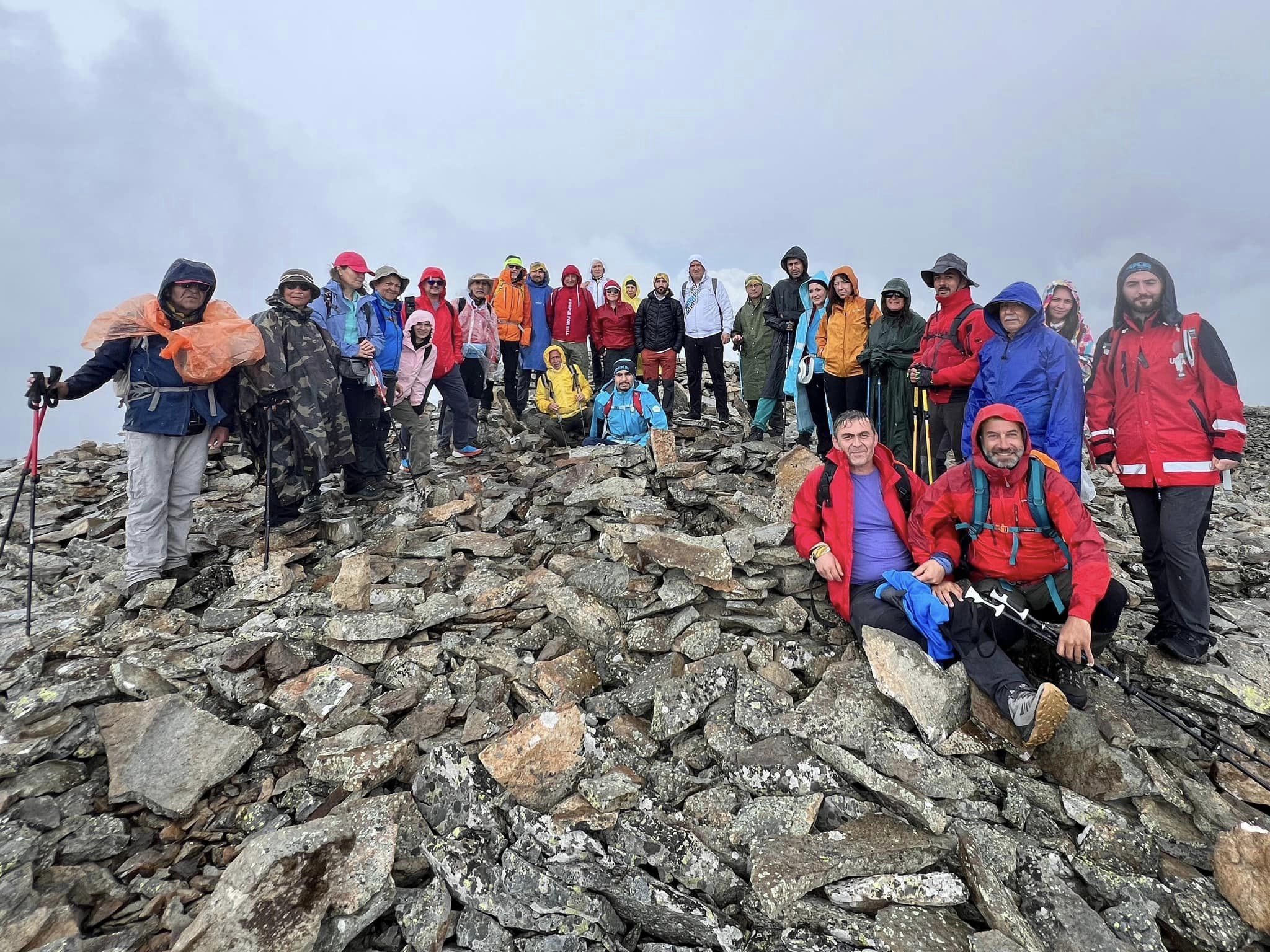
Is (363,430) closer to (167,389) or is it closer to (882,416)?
(167,389)

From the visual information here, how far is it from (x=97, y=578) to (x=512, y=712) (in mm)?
7368

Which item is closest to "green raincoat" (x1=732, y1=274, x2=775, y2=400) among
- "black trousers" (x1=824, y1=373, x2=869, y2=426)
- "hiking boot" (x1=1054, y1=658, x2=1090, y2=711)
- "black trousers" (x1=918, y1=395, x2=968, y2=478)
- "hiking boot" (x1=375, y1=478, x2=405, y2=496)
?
"black trousers" (x1=824, y1=373, x2=869, y2=426)

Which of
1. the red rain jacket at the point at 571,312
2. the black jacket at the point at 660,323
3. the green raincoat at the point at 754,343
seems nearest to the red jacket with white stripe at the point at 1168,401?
the green raincoat at the point at 754,343

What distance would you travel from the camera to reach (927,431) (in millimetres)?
8336

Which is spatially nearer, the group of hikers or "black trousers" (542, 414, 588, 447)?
the group of hikers

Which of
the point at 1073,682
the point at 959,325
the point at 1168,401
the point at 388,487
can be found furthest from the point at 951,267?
the point at 388,487

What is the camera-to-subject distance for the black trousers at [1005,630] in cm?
462

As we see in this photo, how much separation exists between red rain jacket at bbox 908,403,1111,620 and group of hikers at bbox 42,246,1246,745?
0.7 inches

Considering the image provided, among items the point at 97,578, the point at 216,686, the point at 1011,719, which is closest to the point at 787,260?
the point at 1011,719

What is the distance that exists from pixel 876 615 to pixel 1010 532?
1346 millimetres

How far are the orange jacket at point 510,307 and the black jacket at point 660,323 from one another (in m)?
2.73

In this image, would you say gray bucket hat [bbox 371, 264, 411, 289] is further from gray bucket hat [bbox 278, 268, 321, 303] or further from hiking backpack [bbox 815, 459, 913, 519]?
hiking backpack [bbox 815, 459, 913, 519]

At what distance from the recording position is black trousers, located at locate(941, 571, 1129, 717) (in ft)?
15.2

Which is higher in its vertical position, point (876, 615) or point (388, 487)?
point (388, 487)
